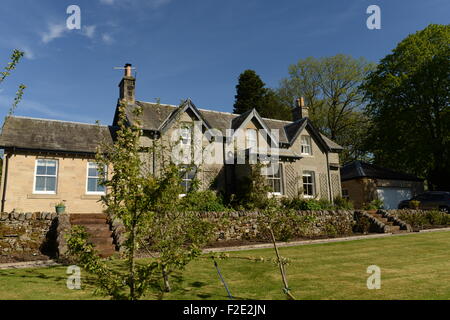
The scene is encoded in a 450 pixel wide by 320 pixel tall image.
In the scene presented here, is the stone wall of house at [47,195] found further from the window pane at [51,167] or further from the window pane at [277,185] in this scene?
the window pane at [277,185]

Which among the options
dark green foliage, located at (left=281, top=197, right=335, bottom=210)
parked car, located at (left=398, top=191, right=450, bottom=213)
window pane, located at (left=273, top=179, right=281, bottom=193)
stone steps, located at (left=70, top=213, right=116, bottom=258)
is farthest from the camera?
parked car, located at (left=398, top=191, right=450, bottom=213)

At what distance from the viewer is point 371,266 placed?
8320 mm

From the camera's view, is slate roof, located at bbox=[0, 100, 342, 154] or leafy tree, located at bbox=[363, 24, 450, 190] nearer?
slate roof, located at bbox=[0, 100, 342, 154]

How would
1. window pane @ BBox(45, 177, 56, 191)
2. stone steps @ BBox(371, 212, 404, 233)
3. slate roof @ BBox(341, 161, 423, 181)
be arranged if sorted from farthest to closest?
slate roof @ BBox(341, 161, 423, 181) → stone steps @ BBox(371, 212, 404, 233) → window pane @ BBox(45, 177, 56, 191)

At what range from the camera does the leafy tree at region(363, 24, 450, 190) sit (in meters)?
29.3

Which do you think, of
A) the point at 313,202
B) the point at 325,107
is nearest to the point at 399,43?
the point at 325,107

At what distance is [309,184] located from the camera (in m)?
24.3

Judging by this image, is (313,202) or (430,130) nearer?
(313,202)

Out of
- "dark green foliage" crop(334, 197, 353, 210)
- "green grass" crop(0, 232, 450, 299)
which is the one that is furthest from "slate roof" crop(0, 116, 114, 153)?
"dark green foliage" crop(334, 197, 353, 210)

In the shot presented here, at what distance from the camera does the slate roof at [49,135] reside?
1673 centimetres

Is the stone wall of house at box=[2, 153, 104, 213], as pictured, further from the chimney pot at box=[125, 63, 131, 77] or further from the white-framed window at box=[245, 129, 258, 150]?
the white-framed window at box=[245, 129, 258, 150]

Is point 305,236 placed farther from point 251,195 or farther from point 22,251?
point 22,251

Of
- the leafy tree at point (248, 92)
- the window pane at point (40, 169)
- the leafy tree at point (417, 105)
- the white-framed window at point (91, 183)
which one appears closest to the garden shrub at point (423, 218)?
the leafy tree at point (417, 105)

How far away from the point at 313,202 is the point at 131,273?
1661cm
